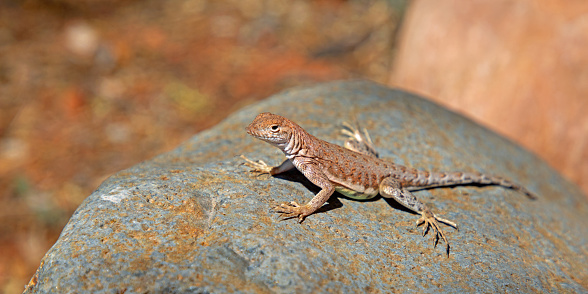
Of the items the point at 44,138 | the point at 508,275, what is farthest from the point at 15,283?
the point at 508,275

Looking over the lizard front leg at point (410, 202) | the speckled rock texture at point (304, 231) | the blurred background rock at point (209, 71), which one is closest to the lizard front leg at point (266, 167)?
the speckled rock texture at point (304, 231)

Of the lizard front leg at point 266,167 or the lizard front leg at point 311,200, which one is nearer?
the lizard front leg at point 311,200

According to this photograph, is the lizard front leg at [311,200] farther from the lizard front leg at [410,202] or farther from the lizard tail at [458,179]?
the lizard tail at [458,179]

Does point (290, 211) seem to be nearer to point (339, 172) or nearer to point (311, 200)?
point (311, 200)

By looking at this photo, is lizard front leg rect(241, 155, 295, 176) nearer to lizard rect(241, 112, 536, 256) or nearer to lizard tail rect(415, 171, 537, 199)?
lizard rect(241, 112, 536, 256)

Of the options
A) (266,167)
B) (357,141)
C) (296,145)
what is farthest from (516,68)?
(266,167)

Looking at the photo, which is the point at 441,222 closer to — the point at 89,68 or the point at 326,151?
the point at 326,151

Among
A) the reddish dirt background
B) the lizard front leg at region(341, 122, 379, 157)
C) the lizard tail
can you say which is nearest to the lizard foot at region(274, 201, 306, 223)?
the lizard front leg at region(341, 122, 379, 157)
